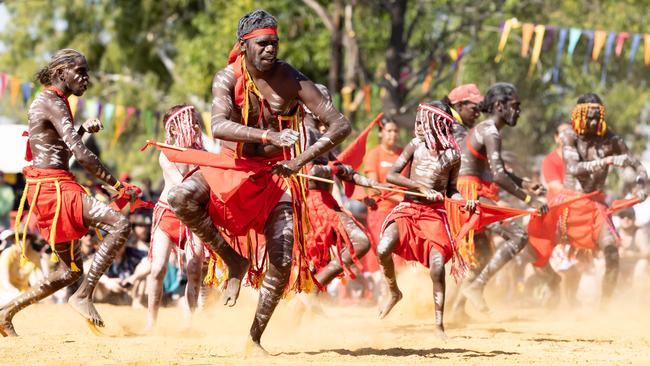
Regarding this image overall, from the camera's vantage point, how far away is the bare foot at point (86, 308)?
8.59m

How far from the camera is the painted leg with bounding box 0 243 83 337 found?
28.5 ft

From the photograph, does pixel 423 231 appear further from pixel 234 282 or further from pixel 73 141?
pixel 73 141

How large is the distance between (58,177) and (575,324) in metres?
5.42

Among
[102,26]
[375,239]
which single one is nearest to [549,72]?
[102,26]

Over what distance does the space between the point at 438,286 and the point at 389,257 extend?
61 centimetres

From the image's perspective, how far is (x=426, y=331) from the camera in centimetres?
1023

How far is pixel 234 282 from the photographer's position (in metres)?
7.32

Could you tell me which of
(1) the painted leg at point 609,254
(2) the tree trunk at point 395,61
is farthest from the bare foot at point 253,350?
(2) the tree trunk at point 395,61

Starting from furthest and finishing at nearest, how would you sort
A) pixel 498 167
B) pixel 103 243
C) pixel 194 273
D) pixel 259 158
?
1. pixel 498 167
2. pixel 194 273
3. pixel 103 243
4. pixel 259 158

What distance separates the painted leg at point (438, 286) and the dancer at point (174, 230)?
199 centimetres

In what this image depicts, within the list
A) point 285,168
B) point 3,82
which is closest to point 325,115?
point 285,168

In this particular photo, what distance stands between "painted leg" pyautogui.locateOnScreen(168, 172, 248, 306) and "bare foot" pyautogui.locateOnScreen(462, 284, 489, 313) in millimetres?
4281

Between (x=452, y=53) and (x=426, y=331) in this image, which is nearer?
(x=426, y=331)

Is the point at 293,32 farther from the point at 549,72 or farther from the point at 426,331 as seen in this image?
the point at 426,331
